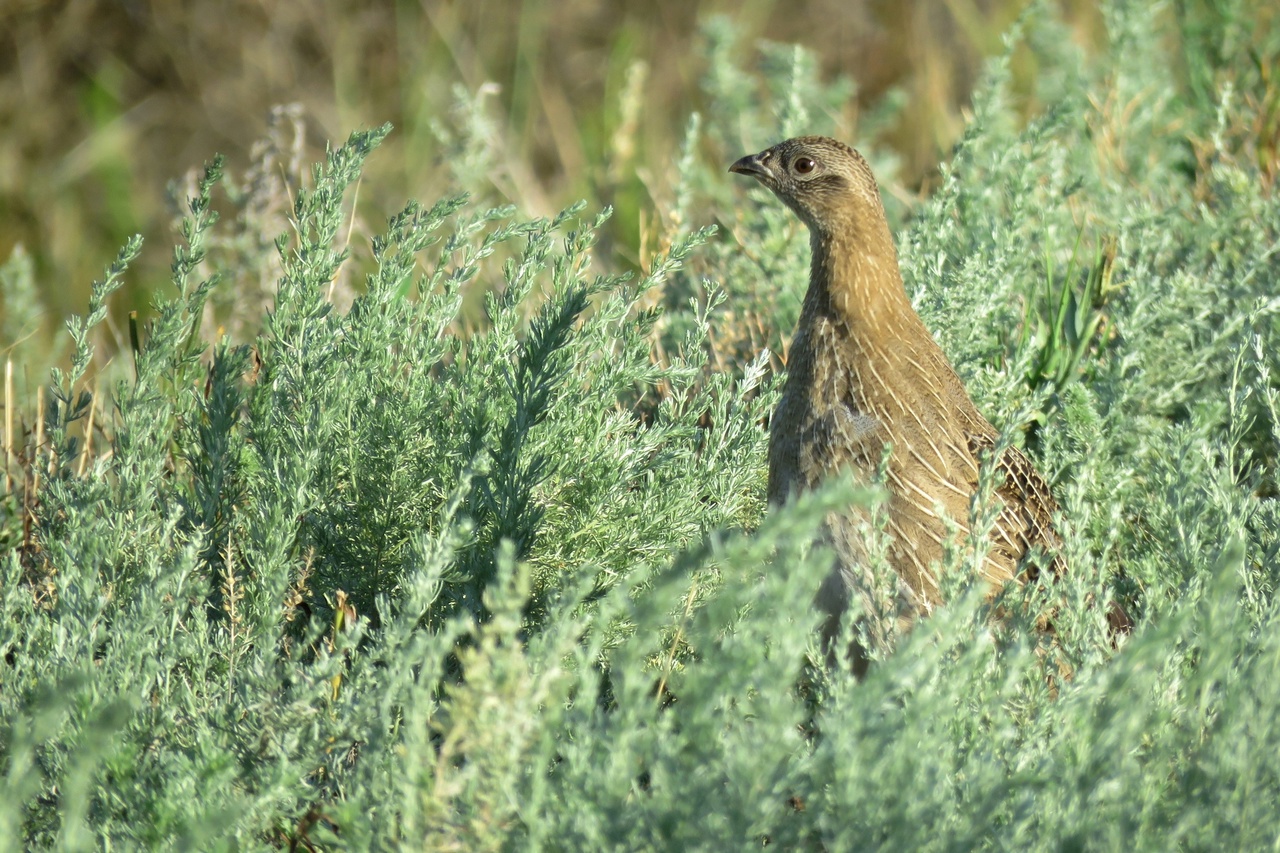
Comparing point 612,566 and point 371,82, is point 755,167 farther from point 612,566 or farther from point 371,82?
point 371,82

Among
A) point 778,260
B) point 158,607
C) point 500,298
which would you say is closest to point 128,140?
point 778,260

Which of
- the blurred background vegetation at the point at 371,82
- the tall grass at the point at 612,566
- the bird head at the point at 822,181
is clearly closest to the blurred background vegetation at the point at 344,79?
the blurred background vegetation at the point at 371,82

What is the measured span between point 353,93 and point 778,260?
5493 millimetres

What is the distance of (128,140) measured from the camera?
29.2 ft

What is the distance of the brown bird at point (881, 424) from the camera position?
3.09 metres

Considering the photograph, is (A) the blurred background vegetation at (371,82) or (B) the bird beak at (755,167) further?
(A) the blurred background vegetation at (371,82)

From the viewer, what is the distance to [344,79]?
903cm

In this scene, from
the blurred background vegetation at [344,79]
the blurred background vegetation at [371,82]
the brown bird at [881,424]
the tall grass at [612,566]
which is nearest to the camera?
the tall grass at [612,566]

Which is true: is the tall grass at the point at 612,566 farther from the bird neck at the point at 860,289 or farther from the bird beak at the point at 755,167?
the bird beak at the point at 755,167

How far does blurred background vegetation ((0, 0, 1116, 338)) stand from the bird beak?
152 inches

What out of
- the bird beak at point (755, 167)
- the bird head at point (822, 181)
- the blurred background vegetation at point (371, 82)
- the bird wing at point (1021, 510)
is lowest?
the bird wing at point (1021, 510)

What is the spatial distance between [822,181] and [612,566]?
4.20 ft

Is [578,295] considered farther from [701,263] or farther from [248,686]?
[701,263]

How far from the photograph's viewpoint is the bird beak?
3.74 metres
